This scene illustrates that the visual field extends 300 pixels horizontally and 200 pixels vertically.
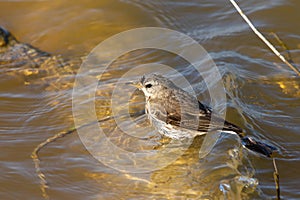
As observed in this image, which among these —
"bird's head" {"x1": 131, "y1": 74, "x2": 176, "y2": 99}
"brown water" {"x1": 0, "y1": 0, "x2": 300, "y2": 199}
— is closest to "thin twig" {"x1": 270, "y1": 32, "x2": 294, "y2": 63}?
"brown water" {"x1": 0, "y1": 0, "x2": 300, "y2": 199}

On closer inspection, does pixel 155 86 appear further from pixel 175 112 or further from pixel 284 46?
pixel 284 46

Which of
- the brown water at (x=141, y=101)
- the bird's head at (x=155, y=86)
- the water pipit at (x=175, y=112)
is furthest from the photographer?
Answer: the bird's head at (x=155, y=86)

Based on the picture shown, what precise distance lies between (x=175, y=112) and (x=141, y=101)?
1005 mm

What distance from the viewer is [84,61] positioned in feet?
30.3

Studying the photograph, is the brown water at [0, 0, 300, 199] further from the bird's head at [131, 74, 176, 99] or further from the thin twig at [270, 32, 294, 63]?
the bird's head at [131, 74, 176, 99]

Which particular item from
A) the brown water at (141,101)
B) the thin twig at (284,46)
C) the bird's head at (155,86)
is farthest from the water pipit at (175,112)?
the thin twig at (284,46)

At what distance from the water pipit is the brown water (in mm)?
249

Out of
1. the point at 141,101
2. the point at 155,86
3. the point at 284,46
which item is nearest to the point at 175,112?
the point at 155,86

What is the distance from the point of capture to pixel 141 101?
27.9 ft

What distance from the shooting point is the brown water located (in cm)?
646

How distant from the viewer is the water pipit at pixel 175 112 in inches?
285

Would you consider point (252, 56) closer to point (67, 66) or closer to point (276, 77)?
point (276, 77)

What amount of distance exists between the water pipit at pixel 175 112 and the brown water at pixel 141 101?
25 cm

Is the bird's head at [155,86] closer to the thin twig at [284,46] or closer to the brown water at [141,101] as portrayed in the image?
the brown water at [141,101]
